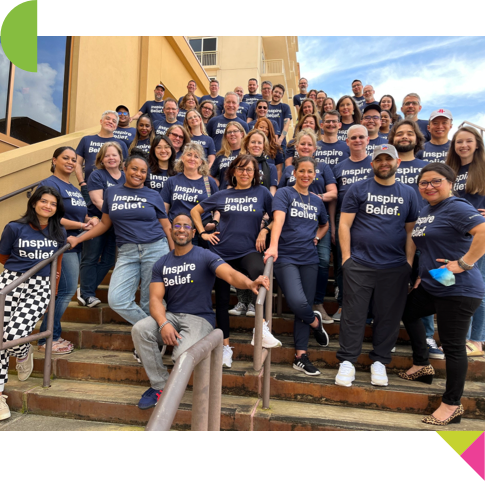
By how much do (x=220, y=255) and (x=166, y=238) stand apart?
73 centimetres

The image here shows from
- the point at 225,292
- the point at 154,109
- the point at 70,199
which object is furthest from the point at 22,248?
the point at 154,109

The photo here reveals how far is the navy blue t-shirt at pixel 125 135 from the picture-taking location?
629 centimetres

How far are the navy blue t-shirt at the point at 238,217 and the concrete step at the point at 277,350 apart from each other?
0.96 meters

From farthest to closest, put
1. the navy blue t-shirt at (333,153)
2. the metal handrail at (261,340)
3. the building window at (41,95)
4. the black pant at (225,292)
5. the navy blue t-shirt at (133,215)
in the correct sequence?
1. the building window at (41,95)
2. the navy blue t-shirt at (333,153)
3. the navy blue t-shirt at (133,215)
4. the black pant at (225,292)
5. the metal handrail at (261,340)

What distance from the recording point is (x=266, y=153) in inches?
203

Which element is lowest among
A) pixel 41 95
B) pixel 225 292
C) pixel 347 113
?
pixel 225 292

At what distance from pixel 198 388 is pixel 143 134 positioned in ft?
17.2

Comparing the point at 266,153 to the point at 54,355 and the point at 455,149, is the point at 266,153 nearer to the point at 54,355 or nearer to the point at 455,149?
the point at 455,149

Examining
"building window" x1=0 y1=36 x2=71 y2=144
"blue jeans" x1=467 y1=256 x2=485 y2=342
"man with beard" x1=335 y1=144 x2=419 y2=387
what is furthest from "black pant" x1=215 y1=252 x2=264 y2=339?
"building window" x1=0 y1=36 x2=71 y2=144

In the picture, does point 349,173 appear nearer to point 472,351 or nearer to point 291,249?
point 291,249

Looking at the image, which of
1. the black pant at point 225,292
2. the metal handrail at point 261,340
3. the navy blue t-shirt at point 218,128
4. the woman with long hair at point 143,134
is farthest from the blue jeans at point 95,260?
the navy blue t-shirt at point 218,128

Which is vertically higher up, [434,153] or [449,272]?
[434,153]

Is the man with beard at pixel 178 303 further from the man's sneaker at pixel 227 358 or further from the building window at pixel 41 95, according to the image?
the building window at pixel 41 95

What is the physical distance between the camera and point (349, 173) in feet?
14.7
